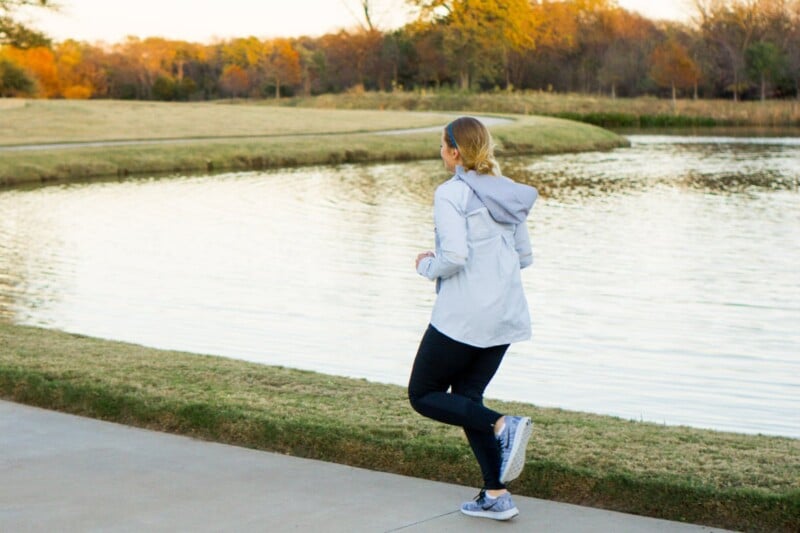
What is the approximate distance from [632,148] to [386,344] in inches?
1442

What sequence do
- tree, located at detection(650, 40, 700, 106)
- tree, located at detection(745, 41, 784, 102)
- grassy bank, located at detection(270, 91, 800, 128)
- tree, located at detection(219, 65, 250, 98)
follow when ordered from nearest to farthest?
grassy bank, located at detection(270, 91, 800, 128) < tree, located at detection(745, 41, 784, 102) < tree, located at detection(650, 40, 700, 106) < tree, located at detection(219, 65, 250, 98)

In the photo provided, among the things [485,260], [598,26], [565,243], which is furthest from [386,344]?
[598,26]

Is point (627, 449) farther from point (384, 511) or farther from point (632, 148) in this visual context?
point (632, 148)

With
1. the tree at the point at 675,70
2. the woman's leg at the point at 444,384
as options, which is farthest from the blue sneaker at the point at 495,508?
the tree at the point at 675,70

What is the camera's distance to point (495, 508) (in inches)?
199

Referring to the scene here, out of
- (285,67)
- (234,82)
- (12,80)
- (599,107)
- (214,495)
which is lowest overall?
(214,495)

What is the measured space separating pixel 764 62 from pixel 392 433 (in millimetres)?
73959

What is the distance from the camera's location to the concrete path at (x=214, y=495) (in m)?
5.02

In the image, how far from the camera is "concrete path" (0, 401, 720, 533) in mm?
5023

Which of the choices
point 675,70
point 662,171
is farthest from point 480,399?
point 675,70

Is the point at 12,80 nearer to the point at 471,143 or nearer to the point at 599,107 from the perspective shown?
the point at 599,107

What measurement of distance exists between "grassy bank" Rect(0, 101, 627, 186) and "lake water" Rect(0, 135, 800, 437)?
6060 mm

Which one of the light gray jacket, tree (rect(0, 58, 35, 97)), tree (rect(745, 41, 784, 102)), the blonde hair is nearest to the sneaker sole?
the light gray jacket

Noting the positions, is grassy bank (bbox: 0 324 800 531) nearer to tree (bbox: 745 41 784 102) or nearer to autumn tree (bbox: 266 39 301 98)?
tree (bbox: 745 41 784 102)
